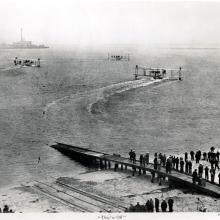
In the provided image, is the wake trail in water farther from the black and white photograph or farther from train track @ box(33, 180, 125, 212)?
train track @ box(33, 180, 125, 212)

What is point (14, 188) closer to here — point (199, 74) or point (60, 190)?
point (60, 190)

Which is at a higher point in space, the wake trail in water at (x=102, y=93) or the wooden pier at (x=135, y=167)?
the wake trail in water at (x=102, y=93)

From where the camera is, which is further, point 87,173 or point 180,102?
point 180,102

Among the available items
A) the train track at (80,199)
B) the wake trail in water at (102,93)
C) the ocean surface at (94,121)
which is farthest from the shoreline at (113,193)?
the wake trail in water at (102,93)

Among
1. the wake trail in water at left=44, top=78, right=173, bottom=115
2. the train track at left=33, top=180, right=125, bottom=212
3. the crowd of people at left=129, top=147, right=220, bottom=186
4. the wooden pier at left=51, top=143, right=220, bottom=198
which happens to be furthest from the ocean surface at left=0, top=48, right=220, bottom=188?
the crowd of people at left=129, top=147, right=220, bottom=186

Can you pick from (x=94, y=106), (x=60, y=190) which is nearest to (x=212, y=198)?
(x=60, y=190)

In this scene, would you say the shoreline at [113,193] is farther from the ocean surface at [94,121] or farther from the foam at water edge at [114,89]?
the foam at water edge at [114,89]
